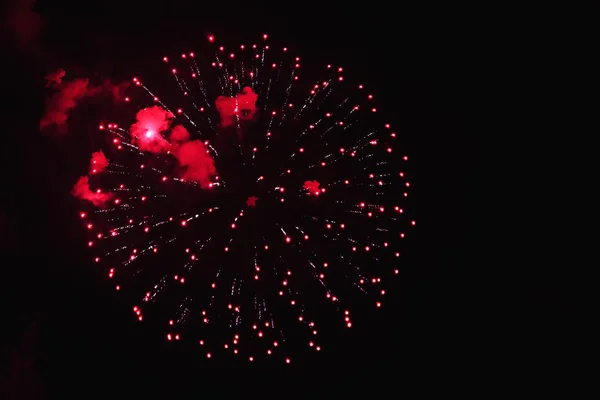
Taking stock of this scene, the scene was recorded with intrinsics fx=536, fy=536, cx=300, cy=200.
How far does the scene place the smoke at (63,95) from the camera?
424 cm

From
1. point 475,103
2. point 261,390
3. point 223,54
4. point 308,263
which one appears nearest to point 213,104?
point 223,54

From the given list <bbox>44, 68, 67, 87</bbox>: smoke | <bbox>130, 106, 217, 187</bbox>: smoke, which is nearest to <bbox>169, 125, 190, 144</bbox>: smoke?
<bbox>130, 106, 217, 187</bbox>: smoke

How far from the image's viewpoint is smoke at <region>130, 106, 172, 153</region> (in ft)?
12.8

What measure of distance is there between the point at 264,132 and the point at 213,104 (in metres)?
0.45

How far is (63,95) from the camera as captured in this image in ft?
14.2

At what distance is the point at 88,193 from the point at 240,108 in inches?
59.9

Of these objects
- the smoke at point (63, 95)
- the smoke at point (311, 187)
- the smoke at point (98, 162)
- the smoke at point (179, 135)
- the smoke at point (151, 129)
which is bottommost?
the smoke at point (311, 187)

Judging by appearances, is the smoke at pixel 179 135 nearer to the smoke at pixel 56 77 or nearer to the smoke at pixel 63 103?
the smoke at pixel 63 103

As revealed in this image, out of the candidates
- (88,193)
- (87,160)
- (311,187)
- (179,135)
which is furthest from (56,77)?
(311,187)

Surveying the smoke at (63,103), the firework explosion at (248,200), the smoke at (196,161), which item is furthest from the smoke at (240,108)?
the smoke at (63,103)

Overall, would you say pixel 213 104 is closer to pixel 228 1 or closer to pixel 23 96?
pixel 228 1

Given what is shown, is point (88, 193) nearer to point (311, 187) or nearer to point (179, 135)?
point (179, 135)

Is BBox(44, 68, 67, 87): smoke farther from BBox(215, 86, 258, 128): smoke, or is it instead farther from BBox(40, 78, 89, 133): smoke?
BBox(215, 86, 258, 128): smoke

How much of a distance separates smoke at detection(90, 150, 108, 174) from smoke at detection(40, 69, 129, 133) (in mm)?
355
